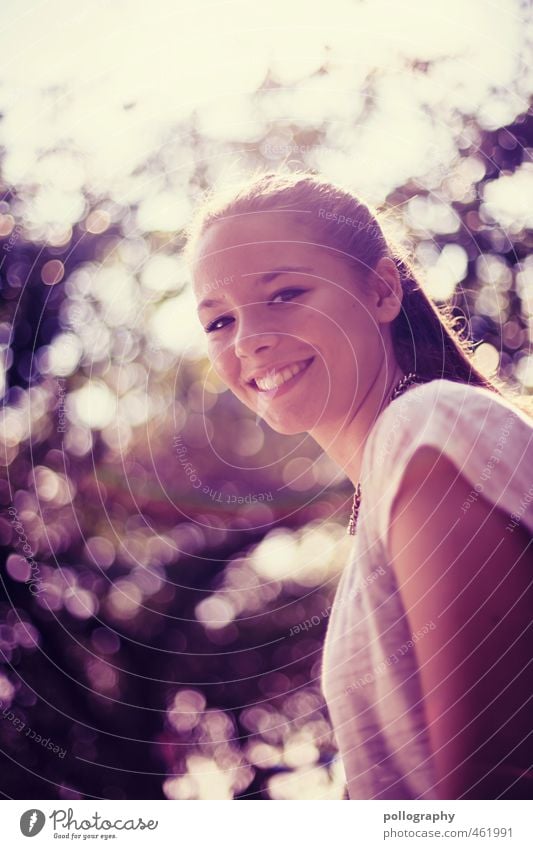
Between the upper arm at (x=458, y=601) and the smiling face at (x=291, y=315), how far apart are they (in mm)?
347

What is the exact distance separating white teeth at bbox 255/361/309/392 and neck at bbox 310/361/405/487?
95mm

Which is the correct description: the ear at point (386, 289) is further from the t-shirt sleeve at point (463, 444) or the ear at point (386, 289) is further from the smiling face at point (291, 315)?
Result: the t-shirt sleeve at point (463, 444)

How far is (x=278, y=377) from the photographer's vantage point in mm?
1145

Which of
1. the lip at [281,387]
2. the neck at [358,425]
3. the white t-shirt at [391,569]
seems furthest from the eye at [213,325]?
the white t-shirt at [391,569]

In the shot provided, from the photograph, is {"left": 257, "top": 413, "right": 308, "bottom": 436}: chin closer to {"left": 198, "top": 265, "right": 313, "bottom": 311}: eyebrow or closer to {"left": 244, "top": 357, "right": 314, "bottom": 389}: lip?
{"left": 244, "top": 357, "right": 314, "bottom": 389}: lip

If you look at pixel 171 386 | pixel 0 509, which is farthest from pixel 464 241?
pixel 0 509

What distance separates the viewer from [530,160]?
183 cm

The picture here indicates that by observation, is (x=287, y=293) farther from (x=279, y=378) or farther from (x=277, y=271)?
(x=279, y=378)

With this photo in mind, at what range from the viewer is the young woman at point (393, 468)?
27.1 inches

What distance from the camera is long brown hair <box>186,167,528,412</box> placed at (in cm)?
104

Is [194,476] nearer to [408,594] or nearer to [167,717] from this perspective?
[167,717]

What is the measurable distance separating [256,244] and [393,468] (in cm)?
45
